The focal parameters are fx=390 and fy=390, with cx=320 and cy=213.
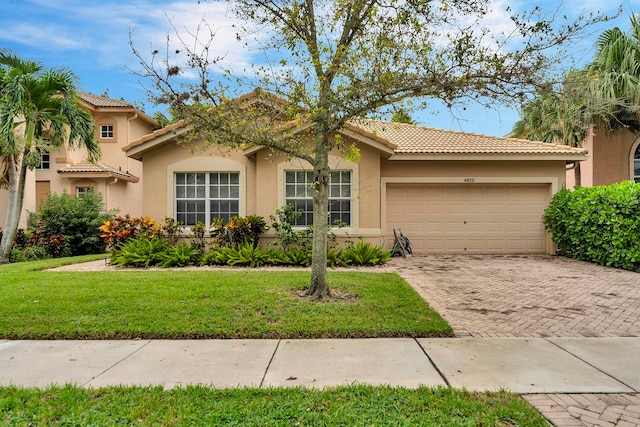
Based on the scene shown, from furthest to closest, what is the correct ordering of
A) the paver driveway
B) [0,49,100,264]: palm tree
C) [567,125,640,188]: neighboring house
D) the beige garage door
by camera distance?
[567,125,640,188]: neighboring house < the beige garage door < [0,49,100,264]: palm tree < the paver driveway

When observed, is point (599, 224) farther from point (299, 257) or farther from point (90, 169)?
point (90, 169)

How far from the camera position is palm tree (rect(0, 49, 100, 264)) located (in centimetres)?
1216

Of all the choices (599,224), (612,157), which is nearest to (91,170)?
(599,224)

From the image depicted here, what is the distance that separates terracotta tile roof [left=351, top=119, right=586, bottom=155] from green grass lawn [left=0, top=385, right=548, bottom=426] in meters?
9.39

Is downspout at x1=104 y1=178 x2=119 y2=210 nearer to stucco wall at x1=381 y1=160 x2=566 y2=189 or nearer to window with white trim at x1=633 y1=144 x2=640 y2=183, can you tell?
stucco wall at x1=381 y1=160 x2=566 y2=189

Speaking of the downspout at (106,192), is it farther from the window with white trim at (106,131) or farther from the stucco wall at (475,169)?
the stucco wall at (475,169)

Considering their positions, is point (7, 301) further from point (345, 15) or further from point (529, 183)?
point (529, 183)

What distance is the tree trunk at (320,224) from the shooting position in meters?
6.93

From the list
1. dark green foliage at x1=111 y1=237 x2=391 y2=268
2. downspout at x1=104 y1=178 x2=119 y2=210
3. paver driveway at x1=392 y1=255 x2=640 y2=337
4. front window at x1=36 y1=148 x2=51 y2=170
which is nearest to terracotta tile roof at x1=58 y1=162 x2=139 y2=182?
downspout at x1=104 y1=178 x2=119 y2=210

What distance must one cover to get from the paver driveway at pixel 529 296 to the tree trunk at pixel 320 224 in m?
2.00

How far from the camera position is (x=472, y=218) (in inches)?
536

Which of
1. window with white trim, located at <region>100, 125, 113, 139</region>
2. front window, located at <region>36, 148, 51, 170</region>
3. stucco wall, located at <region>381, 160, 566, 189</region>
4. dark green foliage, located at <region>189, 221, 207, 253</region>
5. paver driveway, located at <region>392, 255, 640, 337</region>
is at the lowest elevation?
paver driveway, located at <region>392, 255, 640, 337</region>

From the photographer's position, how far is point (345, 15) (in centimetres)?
668

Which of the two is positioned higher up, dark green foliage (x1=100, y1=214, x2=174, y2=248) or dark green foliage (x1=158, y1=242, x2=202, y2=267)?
dark green foliage (x1=100, y1=214, x2=174, y2=248)
